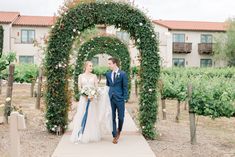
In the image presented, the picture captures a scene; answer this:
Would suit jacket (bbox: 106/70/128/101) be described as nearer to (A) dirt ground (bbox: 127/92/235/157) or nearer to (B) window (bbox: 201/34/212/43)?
(A) dirt ground (bbox: 127/92/235/157)

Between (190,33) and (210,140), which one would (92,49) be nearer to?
(210,140)

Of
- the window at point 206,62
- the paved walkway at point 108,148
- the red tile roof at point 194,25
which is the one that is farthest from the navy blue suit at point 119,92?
the window at point 206,62

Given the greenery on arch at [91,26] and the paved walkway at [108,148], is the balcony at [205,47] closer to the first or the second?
the greenery on arch at [91,26]

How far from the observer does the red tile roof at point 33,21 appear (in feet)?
160

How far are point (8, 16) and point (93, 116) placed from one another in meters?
40.6

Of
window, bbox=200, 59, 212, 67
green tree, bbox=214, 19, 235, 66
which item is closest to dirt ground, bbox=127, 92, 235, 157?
green tree, bbox=214, 19, 235, 66

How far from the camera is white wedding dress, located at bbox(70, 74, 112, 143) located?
1059cm

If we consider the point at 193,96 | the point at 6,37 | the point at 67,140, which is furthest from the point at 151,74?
the point at 6,37

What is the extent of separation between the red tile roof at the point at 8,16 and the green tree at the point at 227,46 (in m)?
22.5

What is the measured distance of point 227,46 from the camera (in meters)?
49.2

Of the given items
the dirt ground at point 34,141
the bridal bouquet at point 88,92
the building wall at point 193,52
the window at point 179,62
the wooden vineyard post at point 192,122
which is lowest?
the dirt ground at point 34,141

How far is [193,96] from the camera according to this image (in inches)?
442

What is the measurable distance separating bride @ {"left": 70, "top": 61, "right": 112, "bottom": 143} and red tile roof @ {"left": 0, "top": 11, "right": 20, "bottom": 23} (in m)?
38.0

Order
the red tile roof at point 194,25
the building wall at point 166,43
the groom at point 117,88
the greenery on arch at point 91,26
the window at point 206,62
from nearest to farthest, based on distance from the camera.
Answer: the groom at point 117,88 → the greenery on arch at point 91,26 → the building wall at point 166,43 → the red tile roof at point 194,25 → the window at point 206,62
